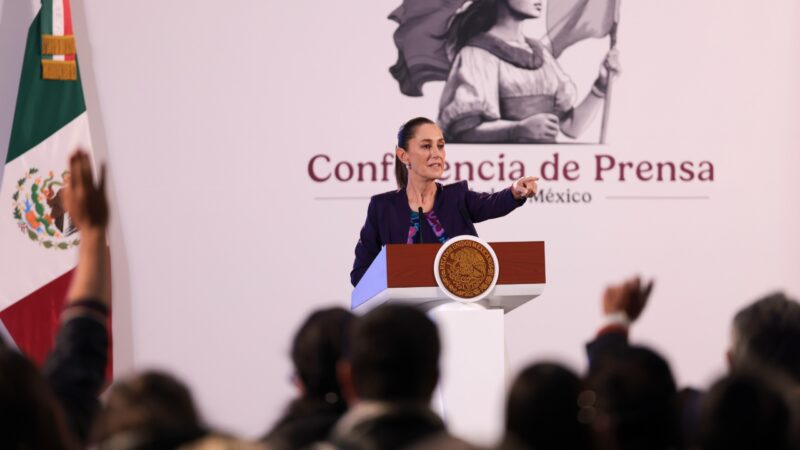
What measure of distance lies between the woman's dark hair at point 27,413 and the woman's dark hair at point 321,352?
89 cm

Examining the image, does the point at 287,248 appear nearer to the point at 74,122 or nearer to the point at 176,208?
the point at 176,208

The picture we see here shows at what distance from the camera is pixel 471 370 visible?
12.5ft

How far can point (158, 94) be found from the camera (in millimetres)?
6770

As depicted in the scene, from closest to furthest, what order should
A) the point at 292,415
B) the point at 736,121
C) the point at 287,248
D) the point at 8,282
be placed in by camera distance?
the point at 292,415 < the point at 8,282 < the point at 287,248 < the point at 736,121

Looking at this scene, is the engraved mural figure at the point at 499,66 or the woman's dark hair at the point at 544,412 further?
the engraved mural figure at the point at 499,66

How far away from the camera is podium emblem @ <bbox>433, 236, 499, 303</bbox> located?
3.95 m

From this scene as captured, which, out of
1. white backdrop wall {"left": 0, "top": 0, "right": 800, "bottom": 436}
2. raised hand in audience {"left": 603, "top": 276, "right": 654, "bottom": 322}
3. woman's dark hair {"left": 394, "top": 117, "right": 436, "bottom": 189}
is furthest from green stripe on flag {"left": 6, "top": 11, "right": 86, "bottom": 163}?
raised hand in audience {"left": 603, "top": 276, "right": 654, "bottom": 322}

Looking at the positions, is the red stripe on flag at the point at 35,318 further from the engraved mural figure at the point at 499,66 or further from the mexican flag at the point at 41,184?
the engraved mural figure at the point at 499,66

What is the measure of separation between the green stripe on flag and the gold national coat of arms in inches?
139

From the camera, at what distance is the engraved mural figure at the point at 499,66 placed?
7008 millimetres

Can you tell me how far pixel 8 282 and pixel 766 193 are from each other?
5036 millimetres

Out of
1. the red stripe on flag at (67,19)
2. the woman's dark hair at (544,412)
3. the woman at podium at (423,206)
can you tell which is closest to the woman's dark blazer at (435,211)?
the woman at podium at (423,206)

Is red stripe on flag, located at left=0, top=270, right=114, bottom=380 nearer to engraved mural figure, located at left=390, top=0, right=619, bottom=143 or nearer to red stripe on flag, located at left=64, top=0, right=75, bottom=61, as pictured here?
red stripe on flag, located at left=64, top=0, right=75, bottom=61

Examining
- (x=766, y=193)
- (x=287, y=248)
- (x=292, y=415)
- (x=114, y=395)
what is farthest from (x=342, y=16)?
(x=114, y=395)
